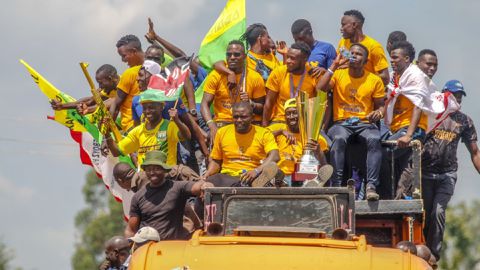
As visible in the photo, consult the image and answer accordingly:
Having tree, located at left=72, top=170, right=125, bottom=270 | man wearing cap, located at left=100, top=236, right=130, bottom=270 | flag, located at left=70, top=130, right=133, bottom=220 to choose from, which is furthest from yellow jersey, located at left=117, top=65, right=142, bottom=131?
tree, located at left=72, top=170, right=125, bottom=270

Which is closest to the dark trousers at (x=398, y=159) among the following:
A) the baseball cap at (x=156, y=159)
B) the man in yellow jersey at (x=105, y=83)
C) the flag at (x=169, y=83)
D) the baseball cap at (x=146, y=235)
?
the flag at (x=169, y=83)

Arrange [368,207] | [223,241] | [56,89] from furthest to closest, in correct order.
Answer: [56,89]
[368,207]
[223,241]

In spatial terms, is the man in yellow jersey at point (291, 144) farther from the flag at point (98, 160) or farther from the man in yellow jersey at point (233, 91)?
the flag at point (98, 160)

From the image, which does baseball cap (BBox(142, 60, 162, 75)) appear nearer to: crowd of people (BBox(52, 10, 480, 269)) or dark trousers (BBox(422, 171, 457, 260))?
crowd of people (BBox(52, 10, 480, 269))

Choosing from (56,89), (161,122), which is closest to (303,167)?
(161,122)

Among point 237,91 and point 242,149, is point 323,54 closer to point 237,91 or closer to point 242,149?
point 237,91

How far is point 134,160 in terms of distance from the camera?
1494cm

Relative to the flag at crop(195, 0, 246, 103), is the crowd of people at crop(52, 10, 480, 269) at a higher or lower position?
lower

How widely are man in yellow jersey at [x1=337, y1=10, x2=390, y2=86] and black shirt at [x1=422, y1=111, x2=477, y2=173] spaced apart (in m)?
0.98

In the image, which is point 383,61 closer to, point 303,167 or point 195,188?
point 303,167

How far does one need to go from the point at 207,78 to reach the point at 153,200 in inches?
114

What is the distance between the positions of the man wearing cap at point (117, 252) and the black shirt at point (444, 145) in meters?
4.08

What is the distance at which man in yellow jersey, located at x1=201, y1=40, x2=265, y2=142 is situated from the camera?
1480cm

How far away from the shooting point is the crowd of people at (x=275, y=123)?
13.0 m
